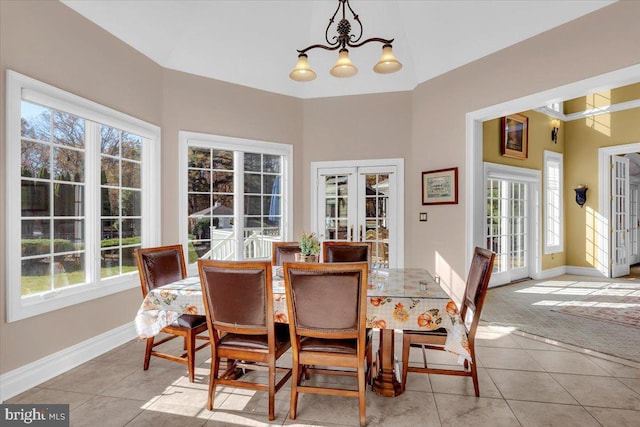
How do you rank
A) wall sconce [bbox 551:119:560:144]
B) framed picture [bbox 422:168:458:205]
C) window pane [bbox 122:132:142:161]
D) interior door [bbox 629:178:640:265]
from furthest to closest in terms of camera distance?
interior door [bbox 629:178:640:265] → wall sconce [bbox 551:119:560:144] → framed picture [bbox 422:168:458:205] → window pane [bbox 122:132:142:161]

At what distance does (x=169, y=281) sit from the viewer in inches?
115

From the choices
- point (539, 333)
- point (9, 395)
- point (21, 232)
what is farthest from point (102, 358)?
point (539, 333)

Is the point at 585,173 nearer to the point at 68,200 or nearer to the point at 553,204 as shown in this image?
the point at 553,204

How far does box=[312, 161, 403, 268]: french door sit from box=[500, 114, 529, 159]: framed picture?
6.80ft

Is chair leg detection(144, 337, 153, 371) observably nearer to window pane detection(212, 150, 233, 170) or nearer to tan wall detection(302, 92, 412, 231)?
window pane detection(212, 150, 233, 170)

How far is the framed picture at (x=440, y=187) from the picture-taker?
13.6ft

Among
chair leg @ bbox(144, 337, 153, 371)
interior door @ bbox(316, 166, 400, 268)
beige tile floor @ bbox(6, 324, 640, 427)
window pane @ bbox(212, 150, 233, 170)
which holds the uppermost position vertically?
window pane @ bbox(212, 150, 233, 170)

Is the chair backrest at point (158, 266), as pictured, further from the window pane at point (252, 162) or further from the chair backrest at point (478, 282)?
the chair backrest at point (478, 282)

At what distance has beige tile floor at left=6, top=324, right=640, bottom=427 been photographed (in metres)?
2.12

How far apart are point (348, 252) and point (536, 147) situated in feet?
16.0

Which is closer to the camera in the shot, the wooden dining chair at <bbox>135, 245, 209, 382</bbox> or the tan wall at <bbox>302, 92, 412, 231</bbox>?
the wooden dining chair at <bbox>135, 245, 209, 382</bbox>

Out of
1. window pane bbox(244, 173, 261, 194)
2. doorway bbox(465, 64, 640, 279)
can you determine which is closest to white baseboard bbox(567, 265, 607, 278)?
doorway bbox(465, 64, 640, 279)

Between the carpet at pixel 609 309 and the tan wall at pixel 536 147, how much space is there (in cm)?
151

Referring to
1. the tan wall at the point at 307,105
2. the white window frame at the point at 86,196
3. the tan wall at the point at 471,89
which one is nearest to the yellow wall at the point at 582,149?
the tan wall at the point at 471,89
